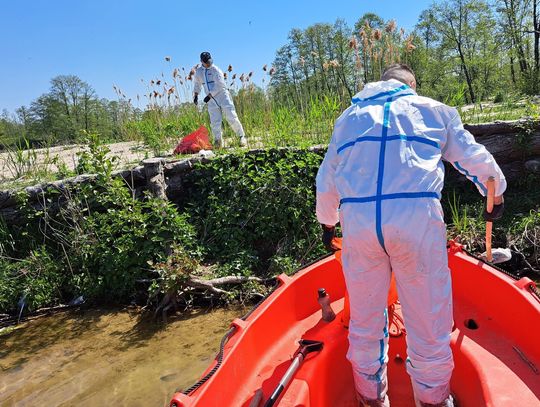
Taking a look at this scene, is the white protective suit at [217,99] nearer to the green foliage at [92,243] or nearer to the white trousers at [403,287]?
the green foliage at [92,243]

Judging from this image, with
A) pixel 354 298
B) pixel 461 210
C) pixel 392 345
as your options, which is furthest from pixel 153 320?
pixel 461 210

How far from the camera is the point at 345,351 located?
2.52 m

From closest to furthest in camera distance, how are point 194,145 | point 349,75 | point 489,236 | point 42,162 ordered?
1. point 489,236
2. point 194,145
3. point 42,162
4. point 349,75

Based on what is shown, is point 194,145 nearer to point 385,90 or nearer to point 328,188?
point 328,188

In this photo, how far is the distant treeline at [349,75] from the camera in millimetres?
7762

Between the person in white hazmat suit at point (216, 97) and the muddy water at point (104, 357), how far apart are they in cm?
400

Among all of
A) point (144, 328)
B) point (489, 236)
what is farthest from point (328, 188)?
point (144, 328)

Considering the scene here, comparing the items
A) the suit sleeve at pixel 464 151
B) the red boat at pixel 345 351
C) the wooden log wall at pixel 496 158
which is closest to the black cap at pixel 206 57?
the wooden log wall at pixel 496 158

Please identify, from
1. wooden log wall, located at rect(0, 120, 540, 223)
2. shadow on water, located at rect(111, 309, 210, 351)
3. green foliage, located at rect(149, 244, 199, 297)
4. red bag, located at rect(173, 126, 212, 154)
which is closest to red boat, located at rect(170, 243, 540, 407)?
green foliage, located at rect(149, 244, 199, 297)

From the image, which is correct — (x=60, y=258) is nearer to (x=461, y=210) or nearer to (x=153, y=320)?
(x=153, y=320)

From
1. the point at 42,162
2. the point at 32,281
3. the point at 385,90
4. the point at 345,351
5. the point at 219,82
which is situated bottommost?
the point at 345,351

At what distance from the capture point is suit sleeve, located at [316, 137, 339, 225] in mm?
2119

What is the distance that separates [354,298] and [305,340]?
2.14 feet

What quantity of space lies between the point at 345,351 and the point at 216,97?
6.18 m
